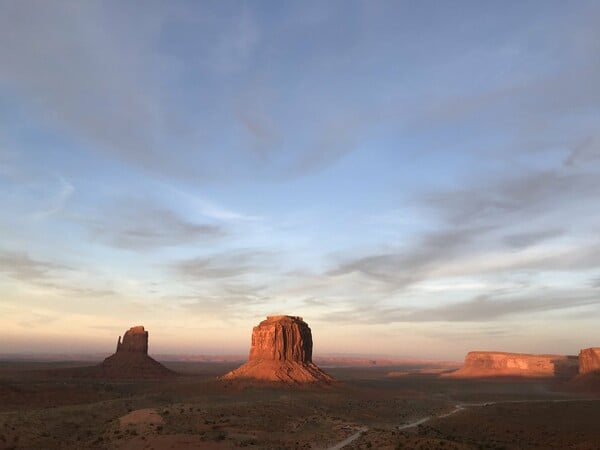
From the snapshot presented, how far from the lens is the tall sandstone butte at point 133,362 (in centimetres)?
11412

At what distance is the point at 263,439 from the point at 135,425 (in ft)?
33.7

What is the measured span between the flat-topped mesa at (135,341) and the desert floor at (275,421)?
5024cm

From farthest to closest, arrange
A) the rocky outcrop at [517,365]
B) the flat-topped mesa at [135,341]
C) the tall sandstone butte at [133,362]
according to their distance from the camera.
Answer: the rocky outcrop at [517,365], the flat-topped mesa at [135,341], the tall sandstone butte at [133,362]

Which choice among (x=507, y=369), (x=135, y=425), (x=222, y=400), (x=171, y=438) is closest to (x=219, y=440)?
(x=171, y=438)

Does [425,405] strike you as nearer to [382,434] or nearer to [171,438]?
[382,434]

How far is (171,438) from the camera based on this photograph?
1296 inches

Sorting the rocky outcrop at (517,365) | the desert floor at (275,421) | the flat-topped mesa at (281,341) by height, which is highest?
the flat-topped mesa at (281,341)

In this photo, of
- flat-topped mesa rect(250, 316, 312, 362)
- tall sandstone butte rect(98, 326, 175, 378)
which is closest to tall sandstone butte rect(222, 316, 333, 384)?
flat-topped mesa rect(250, 316, 312, 362)

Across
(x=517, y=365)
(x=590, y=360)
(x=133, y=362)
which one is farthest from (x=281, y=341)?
(x=517, y=365)

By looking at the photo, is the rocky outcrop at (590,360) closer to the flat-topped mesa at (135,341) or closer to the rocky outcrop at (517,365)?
the rocky outcrop at (517,365)

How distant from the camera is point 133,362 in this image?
121 metres

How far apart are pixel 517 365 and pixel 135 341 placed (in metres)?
109

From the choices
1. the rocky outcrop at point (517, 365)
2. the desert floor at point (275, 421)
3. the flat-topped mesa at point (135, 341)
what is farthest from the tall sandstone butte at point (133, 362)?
the rocky outcrop at point (517, 365)

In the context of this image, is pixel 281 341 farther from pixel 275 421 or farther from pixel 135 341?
pixel 135 341
